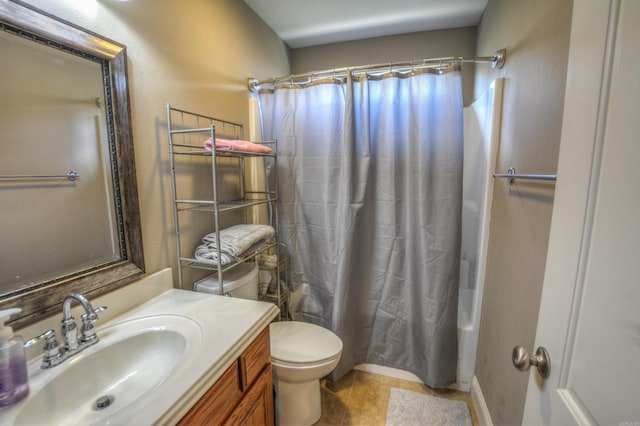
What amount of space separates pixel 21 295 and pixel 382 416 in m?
1.72

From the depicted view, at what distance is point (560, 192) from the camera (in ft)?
1.95

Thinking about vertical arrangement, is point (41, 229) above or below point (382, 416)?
above

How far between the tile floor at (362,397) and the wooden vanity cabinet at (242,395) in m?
0.66

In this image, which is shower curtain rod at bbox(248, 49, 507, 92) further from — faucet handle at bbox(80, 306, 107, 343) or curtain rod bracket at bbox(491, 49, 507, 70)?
faucet handle at bbox(80, 306, 107, 343)

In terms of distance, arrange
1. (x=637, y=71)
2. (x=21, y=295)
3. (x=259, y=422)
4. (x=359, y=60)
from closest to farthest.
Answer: (x=637, y=71), (x=21, y=295), (x=259, y=422), (x=359, y=60)

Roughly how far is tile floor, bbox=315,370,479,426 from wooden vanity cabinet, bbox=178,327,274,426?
66cm

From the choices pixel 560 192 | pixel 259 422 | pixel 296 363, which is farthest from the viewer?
pixel 296 363

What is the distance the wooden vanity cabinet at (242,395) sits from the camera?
2.42ft

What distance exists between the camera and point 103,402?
0.78 metres

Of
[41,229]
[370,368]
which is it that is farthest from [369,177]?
[41,229]

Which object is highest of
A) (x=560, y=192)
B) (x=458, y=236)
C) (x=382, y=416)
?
(x=560, y=192)

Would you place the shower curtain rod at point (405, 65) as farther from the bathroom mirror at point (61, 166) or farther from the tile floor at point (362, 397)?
the tile floor at point (362, 397)

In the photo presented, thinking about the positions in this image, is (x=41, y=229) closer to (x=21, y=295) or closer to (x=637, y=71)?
(x=21, y=295)

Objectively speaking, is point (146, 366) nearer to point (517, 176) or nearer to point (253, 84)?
point (517, 176)
